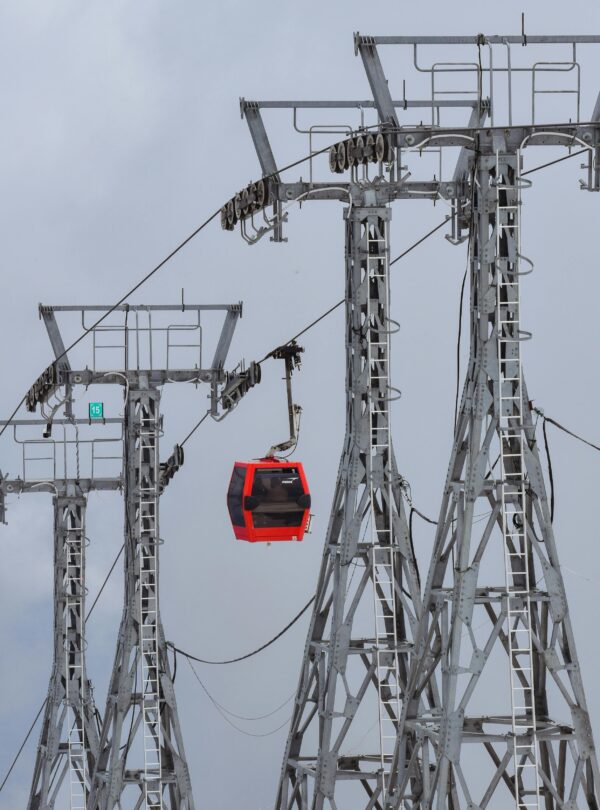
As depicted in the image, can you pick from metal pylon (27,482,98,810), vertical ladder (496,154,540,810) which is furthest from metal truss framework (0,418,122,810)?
vertical ladder (496,154,540,810)

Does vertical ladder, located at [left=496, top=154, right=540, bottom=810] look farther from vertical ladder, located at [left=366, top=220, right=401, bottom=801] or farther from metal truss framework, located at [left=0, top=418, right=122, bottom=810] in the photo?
metal truss framework, located at [left=0, top=418, right=122, bottom=810]

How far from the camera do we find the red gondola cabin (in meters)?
33.6

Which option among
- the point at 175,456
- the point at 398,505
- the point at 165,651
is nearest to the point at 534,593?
the point at 398,505

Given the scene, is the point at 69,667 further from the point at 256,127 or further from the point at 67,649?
the point at 256,127

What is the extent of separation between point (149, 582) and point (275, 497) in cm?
723

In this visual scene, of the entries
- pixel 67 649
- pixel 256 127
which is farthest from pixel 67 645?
pixel 256 127

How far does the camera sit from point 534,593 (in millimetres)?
26047

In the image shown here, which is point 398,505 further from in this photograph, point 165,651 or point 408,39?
point 165,651

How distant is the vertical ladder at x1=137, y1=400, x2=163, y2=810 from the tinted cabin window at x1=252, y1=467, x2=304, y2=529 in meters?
6.69

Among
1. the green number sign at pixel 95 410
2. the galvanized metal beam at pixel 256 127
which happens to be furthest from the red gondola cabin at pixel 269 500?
the green number sign at pixel 95 410

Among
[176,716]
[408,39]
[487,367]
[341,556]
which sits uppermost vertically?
[408,39]

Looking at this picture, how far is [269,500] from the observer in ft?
110

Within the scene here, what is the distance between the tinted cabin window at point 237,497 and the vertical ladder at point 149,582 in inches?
242

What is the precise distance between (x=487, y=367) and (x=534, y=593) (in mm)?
2769
